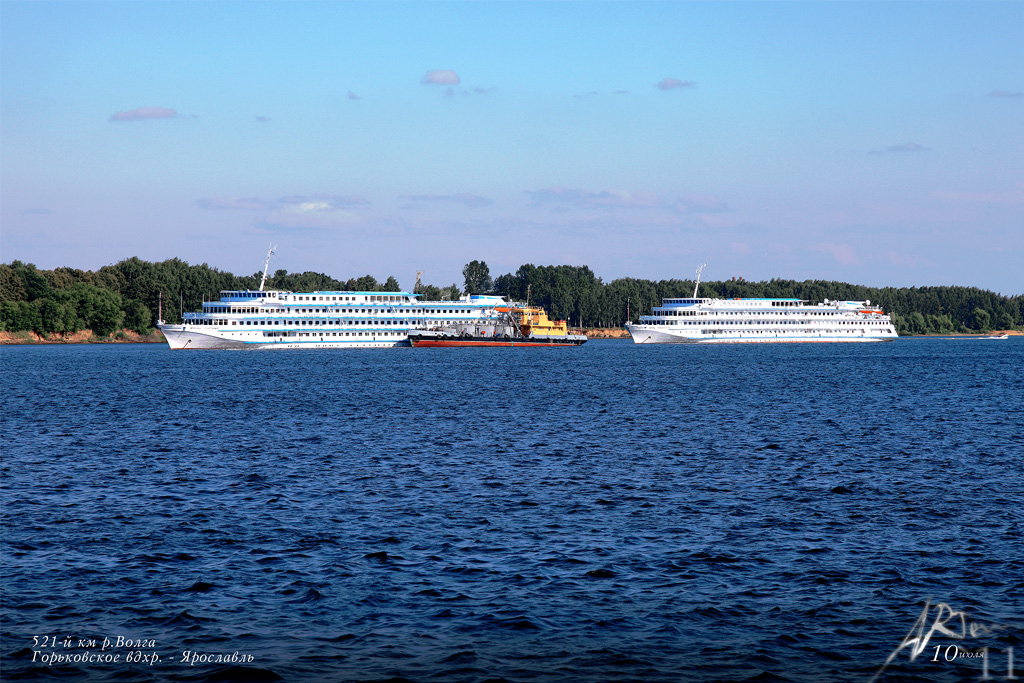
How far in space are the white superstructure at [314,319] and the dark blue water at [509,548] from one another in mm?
119572


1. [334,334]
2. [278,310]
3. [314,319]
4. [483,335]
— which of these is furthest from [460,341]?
[278,310]

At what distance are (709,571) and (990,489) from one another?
615 inches

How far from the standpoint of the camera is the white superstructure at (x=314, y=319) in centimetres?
17288

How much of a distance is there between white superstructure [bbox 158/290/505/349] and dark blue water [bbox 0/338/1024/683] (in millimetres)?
119572

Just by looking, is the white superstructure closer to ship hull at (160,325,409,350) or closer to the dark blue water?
ship hull at (160,325,409,350)

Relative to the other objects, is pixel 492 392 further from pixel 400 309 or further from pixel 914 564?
pixel 400 309

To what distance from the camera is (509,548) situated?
942 inches

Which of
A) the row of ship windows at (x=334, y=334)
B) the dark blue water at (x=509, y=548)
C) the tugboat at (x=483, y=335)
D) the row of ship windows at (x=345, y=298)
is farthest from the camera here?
the tugboat at (x=483, y=335)

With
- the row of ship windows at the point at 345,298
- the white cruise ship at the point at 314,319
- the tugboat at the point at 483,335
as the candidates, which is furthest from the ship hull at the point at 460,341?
the row of ship windows at the point at 345,298

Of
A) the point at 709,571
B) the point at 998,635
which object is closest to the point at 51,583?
the point at 709,571

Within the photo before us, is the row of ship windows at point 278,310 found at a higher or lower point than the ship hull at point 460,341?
higher

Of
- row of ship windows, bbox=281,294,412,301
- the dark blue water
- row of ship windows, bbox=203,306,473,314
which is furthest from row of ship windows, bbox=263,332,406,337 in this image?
the dark blue water

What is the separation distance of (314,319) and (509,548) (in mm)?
160184

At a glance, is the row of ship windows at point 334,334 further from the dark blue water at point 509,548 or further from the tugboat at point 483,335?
the dark blue water at point 509,548
